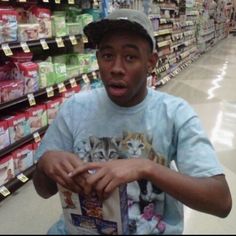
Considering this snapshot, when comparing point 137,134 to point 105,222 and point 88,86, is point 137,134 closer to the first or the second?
point 105,222

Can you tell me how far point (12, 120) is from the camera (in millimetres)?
2879

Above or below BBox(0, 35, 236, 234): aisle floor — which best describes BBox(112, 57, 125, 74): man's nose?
above

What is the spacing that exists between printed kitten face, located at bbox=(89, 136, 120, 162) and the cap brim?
0.31 metres

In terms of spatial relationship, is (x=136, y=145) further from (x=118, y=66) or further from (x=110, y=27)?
(x=110, y=27)

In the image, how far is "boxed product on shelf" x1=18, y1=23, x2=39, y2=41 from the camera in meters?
2.87

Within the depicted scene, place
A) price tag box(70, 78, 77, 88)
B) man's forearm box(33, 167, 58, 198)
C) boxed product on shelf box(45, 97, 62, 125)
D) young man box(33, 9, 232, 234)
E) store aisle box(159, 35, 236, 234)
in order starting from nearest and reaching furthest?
young man box(33, 9, 232, 234)
man's forearm box(33, 167, 58, 198)
store aisle box(159, 35, 236, 234)
boxed product on shelf box(45, 97, 62, 125)
price tag box(70, 78, 77, 88)

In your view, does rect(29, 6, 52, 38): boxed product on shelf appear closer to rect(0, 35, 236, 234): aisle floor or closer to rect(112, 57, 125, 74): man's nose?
rect(0, 35, 236, 234): aisle floor

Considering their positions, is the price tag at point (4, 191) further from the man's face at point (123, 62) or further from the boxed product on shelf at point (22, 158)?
the man's face at point (123, 62)

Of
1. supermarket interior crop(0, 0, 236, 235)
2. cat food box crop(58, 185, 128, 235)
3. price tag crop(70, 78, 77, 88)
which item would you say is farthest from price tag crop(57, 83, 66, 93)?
cat food box crop(58, 185, 128, 235)

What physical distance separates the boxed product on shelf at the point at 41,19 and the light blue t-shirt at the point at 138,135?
2065mm

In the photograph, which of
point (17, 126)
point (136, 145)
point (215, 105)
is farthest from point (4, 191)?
point (215, 105)

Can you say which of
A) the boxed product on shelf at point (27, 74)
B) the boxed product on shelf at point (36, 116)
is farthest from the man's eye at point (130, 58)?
the boxed product on shelf at point (36, 116)

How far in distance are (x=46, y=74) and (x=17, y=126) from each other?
1.77 feet

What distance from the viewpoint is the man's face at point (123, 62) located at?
3.59ft
